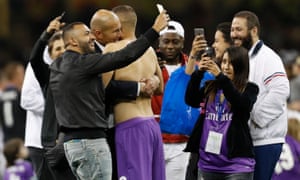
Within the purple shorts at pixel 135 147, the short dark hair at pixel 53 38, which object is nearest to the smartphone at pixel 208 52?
the purple shorts at pixel 135 147

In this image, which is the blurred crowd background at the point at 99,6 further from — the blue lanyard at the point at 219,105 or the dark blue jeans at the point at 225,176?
the dark blue jeans at the point at 225,176

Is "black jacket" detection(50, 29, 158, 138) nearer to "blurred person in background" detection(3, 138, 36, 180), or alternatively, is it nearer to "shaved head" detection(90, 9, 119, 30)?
"shaved head" detection(90, 9, 119, 30)

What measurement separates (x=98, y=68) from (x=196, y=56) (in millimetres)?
1344

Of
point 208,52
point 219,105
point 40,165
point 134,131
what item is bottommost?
point 40,165

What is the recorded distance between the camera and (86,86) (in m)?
9.99

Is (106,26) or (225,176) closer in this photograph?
(106,26)

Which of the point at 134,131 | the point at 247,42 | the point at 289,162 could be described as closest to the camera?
the point at 134,131

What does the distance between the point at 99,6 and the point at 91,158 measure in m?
14.2

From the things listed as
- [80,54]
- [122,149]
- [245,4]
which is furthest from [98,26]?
[245,4]

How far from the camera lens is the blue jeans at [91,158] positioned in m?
10.0

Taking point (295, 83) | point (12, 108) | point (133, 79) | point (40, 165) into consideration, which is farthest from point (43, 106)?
point (295, 83)

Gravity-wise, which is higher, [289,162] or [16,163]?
[289,162]

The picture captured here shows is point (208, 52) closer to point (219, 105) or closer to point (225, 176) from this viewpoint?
point (219, 105)

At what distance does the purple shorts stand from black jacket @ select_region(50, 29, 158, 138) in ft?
1.07
